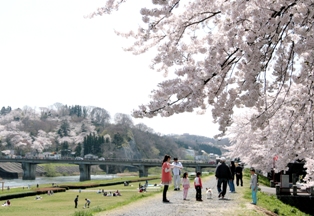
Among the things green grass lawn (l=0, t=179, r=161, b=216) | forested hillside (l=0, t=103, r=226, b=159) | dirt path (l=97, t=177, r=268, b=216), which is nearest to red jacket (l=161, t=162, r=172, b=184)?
dirt path (l=97, t=177, r=268, b=216)

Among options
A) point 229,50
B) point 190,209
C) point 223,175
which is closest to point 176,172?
point 223,175

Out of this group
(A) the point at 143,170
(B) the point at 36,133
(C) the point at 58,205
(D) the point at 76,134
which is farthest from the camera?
(D) the point at 76,134

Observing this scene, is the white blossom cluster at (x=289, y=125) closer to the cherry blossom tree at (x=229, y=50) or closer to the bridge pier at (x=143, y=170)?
the cherry blossom tree at (x=229, y=50)

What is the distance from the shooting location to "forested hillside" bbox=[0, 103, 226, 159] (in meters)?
144

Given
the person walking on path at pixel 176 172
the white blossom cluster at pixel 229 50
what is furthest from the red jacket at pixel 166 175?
the white blossom cluster at pixel 229 50

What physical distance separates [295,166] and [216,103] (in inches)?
1164

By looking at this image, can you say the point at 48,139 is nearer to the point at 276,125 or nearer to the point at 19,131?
the point at 19,131

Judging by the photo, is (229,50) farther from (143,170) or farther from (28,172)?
(28,172)

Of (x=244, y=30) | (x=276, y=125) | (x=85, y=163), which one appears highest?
(x=244, y=30)

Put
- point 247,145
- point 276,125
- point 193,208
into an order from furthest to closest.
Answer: point 247,145, point 276,125, point 193,208

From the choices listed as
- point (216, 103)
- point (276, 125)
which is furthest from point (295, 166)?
point (216, 103)

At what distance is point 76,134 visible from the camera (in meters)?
172

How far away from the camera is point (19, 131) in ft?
500

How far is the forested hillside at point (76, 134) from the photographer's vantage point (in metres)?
144
